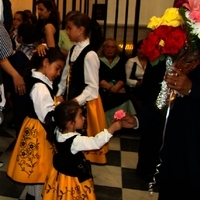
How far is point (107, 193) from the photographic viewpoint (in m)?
2.60

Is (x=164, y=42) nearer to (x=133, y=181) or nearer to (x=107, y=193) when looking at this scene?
(x=107, y=193)

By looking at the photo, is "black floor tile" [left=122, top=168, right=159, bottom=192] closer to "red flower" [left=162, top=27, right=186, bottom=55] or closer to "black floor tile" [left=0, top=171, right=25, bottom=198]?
"black floor tile" [left=0, top=171, right=25, bottom=198]

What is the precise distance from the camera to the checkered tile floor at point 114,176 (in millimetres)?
2568

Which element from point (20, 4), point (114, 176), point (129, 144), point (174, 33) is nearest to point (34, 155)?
point (114, 176)

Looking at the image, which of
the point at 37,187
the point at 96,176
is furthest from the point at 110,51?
the point at 37,187

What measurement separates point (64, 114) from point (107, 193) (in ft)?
2.94

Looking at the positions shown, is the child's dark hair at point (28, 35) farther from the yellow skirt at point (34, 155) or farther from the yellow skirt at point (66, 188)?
the yellow skirt at point (66, 188)

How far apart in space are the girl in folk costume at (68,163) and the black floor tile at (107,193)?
607mm

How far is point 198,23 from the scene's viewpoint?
1432 millimetres

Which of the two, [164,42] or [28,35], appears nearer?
[164,42]

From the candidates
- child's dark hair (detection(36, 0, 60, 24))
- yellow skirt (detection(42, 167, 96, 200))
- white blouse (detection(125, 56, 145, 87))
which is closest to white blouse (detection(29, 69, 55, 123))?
yellow skirt (detection(42, 167, 96, 200))

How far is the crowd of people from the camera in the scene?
1616mm

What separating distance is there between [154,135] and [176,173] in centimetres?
110

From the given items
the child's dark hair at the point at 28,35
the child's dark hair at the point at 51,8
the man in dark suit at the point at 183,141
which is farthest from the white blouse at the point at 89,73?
the man in dark suit at the point at 183,141
